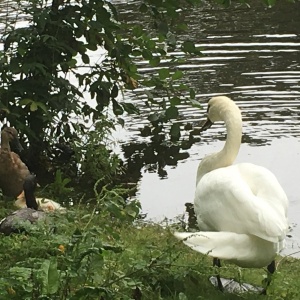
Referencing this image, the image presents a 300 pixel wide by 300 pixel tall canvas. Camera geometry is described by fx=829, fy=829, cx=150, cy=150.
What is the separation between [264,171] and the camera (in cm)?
550

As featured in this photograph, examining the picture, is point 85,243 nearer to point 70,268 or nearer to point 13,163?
point 70,268

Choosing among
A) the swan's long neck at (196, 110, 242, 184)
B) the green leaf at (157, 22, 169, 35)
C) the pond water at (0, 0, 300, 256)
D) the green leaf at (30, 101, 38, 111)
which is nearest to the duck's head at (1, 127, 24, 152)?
the green leaf at (30, 101, 38, 111)

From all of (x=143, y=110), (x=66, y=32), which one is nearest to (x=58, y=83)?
(x=66, y=32)

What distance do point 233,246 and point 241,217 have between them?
0.62 ft

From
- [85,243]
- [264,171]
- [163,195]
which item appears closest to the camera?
[85,243]

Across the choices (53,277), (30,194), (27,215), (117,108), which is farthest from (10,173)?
(53,277)

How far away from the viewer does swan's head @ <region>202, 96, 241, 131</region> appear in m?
6.86

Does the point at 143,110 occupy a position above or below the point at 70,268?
below

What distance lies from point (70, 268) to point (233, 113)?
3231mm

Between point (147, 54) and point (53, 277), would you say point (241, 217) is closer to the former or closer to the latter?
point (53, 277)

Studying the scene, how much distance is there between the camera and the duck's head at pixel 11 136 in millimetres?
8328

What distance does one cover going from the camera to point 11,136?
27.6 feet

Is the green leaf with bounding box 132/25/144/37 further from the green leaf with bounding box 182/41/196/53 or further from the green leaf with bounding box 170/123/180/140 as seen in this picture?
the green leaf with bounding box 170/123/180/140

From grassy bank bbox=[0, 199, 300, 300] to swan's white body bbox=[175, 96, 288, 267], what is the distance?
15 cm
